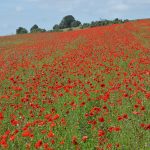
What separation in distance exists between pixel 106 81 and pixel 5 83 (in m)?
3.58

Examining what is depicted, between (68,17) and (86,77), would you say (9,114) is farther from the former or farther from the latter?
(68,17)

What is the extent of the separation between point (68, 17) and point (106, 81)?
8371 centimetres

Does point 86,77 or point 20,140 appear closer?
point 20,140

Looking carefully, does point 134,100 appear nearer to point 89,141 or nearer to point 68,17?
point 89,141

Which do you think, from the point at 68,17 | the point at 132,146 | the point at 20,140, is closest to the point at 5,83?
the point at 20,140

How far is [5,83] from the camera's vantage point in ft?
44.7

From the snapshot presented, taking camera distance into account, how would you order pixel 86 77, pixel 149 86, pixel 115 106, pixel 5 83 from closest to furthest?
pixel 115 106 → pixel 149 86 → pixel 86 77 → pixel 5 83

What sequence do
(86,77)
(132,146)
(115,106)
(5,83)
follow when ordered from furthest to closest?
1. (5,83)
2. (86,77)
3. (115,106)
4. (132,146)

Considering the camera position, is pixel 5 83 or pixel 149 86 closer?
pixel 149 86

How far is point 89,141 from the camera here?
6.79 metres

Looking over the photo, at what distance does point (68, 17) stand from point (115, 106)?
86.8 meters

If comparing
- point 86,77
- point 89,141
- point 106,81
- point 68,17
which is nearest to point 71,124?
point 89,141

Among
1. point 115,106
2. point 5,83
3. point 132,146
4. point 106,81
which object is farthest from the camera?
point 5,83

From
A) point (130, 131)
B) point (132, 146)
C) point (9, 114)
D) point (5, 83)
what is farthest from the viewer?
point (5, 83)
